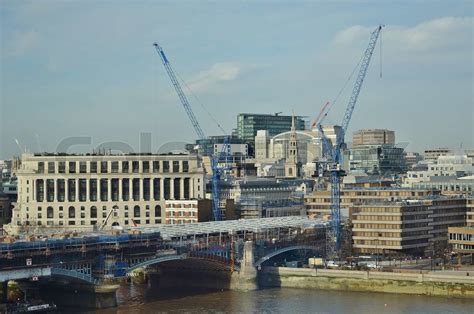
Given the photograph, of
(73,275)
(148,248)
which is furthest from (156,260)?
(73,275)

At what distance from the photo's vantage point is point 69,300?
67.5m

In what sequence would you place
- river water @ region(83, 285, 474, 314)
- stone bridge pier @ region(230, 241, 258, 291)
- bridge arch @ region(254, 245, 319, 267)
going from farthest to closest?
bridge arch @ region(254, 245, 319, 267) < stone bridge pier @ region(230, 241, 258, 291) < river water @ region(83, 285, 474, 314)

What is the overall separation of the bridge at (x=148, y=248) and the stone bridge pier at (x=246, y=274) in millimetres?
102

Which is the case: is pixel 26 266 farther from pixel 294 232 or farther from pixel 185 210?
pixel 185 210

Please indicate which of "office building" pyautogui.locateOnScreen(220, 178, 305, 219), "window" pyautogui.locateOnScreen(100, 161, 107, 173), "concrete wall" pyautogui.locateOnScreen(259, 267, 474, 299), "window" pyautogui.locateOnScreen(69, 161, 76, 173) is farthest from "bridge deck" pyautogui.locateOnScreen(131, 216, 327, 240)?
"window" pyautogui.locateOnScreen(69, 161, 76, 173)

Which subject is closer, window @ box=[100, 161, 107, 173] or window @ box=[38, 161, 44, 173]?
window @ box=[38, 161, 44, 173]

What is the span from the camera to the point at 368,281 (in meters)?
74.6

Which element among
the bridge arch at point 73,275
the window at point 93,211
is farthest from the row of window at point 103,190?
the bridge arch at point 73,275

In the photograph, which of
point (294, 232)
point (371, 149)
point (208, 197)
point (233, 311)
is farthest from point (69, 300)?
point (371, 149)

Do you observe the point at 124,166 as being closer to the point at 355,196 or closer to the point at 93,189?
the point at 93,189

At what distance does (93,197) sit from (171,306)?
39.5m

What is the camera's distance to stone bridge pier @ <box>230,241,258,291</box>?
76.2 meters

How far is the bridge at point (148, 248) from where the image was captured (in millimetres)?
63031

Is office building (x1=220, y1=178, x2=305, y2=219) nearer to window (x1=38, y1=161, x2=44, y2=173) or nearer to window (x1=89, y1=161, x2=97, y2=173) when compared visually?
window (x1=89, y1=161, x2=97, y2=173)
